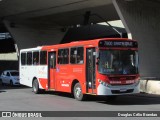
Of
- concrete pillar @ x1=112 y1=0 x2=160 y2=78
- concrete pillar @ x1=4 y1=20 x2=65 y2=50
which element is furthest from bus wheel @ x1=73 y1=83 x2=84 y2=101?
concrete pillar @ x1=4 y1=20 x2=65 y2=50

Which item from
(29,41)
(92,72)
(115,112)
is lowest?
(115,112)

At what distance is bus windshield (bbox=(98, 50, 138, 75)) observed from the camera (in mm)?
17203

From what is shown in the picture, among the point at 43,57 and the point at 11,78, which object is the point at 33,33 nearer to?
the point at 11,78

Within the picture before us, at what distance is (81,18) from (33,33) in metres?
7.60

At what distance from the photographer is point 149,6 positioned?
3297 centimetres

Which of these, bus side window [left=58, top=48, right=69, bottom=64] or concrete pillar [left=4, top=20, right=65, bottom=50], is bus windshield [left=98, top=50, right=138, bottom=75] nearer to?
bus side window [left=58, top=48, right=69, bottom=64]

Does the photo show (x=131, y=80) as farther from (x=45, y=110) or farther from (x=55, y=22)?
(x=55, y=22)

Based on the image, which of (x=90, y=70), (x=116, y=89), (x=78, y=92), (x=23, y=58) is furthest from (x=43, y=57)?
(x=116, y=89)

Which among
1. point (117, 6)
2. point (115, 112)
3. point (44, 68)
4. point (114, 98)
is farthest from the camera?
point (117, 6)

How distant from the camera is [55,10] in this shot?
37969 millimetres

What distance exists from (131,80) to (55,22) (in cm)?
3129

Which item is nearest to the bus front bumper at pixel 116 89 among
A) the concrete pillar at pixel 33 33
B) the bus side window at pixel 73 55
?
the bus side window at pixel 73 55

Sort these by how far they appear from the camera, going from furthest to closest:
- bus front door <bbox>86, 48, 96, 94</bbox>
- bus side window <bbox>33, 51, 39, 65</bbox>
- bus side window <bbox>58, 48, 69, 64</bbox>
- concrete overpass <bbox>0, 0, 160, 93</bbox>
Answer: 1. concrete overpass <bbox>0, 0, 160, 93</bbox>
2. bus side window <bbox>33, 51, 39, 65</bbox>
3. bus side window <bbox>58, 48, 69, 64</bbox>
4. bus front door <bbox>86, 48, 96, 94</bbox>

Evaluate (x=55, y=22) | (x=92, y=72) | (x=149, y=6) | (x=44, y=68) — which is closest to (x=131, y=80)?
(x=92, y=72)
